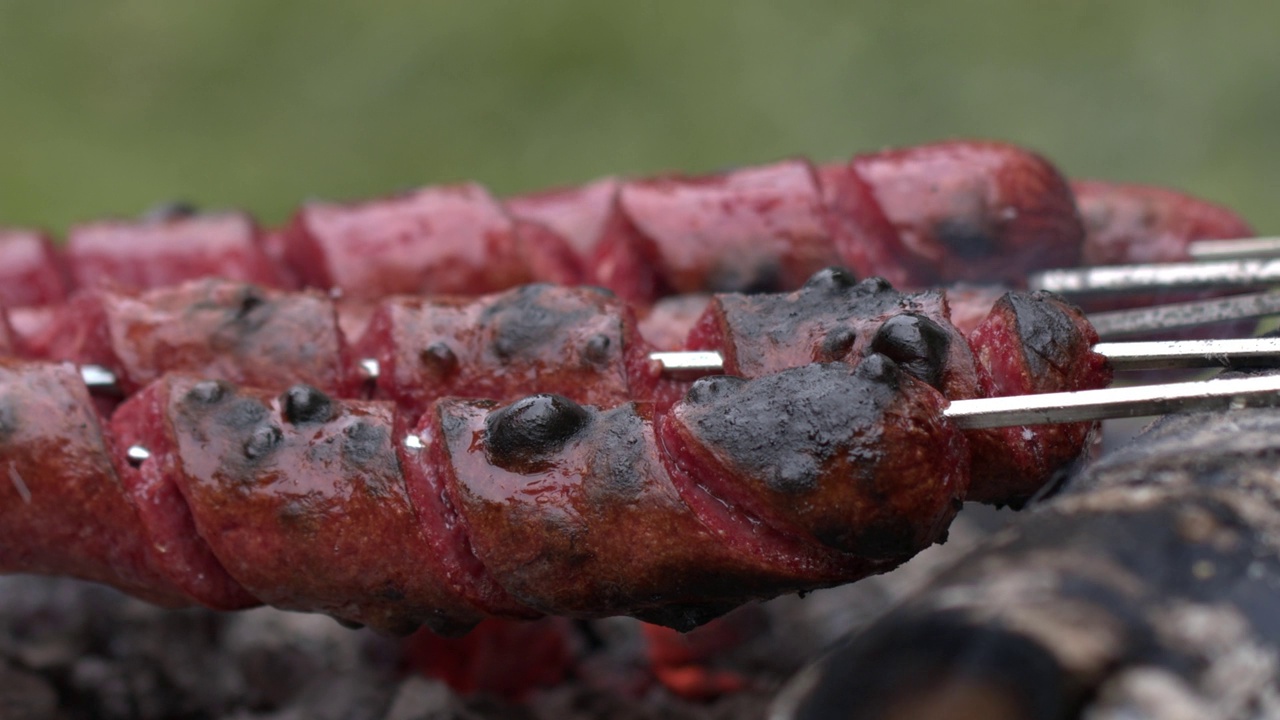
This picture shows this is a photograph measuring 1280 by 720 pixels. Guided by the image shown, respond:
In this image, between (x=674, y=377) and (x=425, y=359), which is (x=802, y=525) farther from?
(x=425, y=359)

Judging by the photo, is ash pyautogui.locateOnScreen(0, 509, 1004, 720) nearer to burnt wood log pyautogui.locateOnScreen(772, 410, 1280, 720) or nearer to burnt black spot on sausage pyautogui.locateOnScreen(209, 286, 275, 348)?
burnt black spot on sausage pyautogui.locateOnScreen(209, 286, 275, 348)

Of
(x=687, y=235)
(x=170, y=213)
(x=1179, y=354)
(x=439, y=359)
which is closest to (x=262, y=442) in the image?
(x=439, y=359)

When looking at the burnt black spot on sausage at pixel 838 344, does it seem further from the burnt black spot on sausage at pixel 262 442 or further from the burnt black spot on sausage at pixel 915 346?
the burnt black spot on sausage at pixel 262 442

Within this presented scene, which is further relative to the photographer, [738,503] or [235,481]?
[235,481]

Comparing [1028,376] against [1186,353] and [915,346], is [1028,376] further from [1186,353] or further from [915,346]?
[1186,353]

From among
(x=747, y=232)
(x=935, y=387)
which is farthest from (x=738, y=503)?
(x=747, y=232)

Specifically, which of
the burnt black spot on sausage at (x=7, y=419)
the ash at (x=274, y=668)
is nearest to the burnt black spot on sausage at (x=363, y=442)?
the burnt black spot on sausage at (x=7, y=419)
